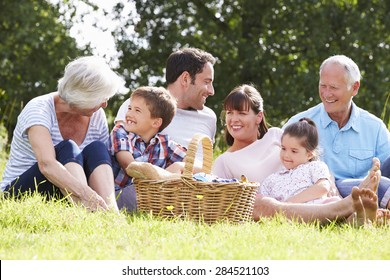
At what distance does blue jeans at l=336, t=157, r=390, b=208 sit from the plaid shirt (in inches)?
45.0

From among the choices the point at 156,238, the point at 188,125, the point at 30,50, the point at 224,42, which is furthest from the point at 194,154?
the point at 30,50

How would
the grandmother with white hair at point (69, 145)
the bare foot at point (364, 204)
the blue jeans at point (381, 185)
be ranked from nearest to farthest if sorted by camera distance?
1. the bare foot at point (364, 204)
2. the grandmother with white hair at point (69, 145)
3. the blue jeans at point (381, 185)

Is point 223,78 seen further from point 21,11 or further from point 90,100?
point 90,100

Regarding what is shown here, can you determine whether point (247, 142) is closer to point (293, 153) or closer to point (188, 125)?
point (293, 153)

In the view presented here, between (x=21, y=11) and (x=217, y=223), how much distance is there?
10.4m

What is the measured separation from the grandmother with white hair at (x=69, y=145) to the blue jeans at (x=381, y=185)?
1.67 metres

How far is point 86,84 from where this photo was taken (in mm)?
4863

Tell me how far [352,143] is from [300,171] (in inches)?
32.3

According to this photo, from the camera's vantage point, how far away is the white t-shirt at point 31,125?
4.84 meters

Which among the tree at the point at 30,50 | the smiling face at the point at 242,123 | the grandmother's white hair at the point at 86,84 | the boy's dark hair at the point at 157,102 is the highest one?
the grandmother's white hair at the point at 86,84

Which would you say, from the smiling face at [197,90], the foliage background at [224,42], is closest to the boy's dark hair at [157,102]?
the smiling face at [197,90]

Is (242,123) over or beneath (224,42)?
over

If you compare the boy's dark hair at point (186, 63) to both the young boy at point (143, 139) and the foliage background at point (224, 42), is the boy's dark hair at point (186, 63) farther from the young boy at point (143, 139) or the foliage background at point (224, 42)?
the foliage background at point (224, 42)
